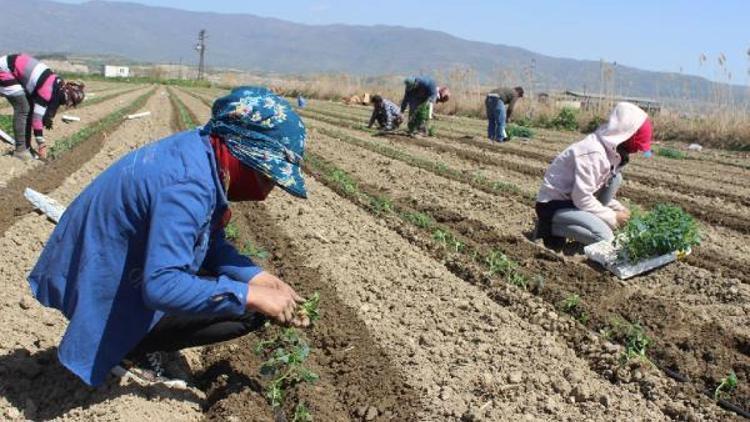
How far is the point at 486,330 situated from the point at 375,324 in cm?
68

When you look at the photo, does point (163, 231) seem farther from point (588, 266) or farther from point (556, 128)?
point (556, 128)

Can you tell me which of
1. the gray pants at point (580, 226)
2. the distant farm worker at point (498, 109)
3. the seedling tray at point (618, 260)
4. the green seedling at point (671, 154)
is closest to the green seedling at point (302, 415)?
the seedling tray at point (618, 260)

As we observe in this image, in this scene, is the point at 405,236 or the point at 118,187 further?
the point at 405,236

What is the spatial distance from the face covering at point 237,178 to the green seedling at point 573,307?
8.90ft

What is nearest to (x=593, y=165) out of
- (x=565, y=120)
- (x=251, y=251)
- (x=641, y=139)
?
(x=641, y=139)

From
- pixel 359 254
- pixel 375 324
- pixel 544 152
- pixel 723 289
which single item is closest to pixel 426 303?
pixel 375 324

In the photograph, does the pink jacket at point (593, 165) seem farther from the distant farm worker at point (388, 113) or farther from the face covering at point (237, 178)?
the distant farm worker at point (388, 113)

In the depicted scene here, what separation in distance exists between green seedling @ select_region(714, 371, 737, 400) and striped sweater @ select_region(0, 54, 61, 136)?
8.02 m

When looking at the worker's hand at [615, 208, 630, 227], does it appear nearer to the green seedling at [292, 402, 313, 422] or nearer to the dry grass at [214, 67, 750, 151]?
the green seedling at [292, 402, 313, 422]

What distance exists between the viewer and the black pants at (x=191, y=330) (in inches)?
125

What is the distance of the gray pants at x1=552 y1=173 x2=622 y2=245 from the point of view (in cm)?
612

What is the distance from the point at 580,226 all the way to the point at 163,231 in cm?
440

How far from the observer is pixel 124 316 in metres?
2.89

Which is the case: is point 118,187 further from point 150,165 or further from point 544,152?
point 544,152
